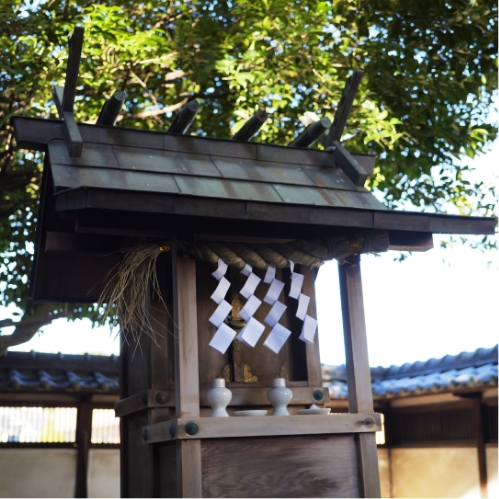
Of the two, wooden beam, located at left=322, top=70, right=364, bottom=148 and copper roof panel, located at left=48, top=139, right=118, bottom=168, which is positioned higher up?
wooden beam, located at left=322, top=70, right=364, bottom=148

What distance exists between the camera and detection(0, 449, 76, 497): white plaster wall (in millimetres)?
7934

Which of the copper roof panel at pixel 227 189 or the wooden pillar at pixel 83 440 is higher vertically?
the copper roof panel at pixel 227 189

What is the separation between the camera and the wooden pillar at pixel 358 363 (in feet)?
11.1

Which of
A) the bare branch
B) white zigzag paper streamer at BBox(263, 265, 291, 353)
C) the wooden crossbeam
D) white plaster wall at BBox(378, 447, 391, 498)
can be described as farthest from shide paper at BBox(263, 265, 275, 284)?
white plaster wall at BBox(378, 447, 391, 498)

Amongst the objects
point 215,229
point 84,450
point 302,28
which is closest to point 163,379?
point 215,229

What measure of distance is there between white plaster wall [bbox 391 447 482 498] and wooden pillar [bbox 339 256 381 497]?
5742mm

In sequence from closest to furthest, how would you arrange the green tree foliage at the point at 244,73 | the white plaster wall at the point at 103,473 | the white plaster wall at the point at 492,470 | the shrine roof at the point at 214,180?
1. the shrine roof at the point at 214,180
2. the green tree foliage at the point at 244,73
3. the white plaster wall at the point at 492,470
4. the white plaster wall at the point at 103,473

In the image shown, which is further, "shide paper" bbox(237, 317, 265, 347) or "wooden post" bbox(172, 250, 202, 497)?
"shide paper" bbox(237, 317, 265, 347)

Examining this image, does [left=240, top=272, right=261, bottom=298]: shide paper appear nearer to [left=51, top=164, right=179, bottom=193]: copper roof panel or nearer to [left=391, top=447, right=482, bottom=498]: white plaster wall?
[left=51, top=164, right=179, bottom=193]: copper roof panel

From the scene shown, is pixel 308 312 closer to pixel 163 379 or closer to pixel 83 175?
pixel 163 379

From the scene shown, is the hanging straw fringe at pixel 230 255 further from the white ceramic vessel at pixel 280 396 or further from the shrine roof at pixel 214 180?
the white ceramic vessel at pixel 280 396

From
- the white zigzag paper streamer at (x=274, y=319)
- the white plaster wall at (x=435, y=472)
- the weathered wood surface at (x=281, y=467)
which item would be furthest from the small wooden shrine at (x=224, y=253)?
the white plaster wall at (x=435, y=472)

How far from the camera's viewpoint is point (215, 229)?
3.49 m

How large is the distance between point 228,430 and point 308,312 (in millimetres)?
984
